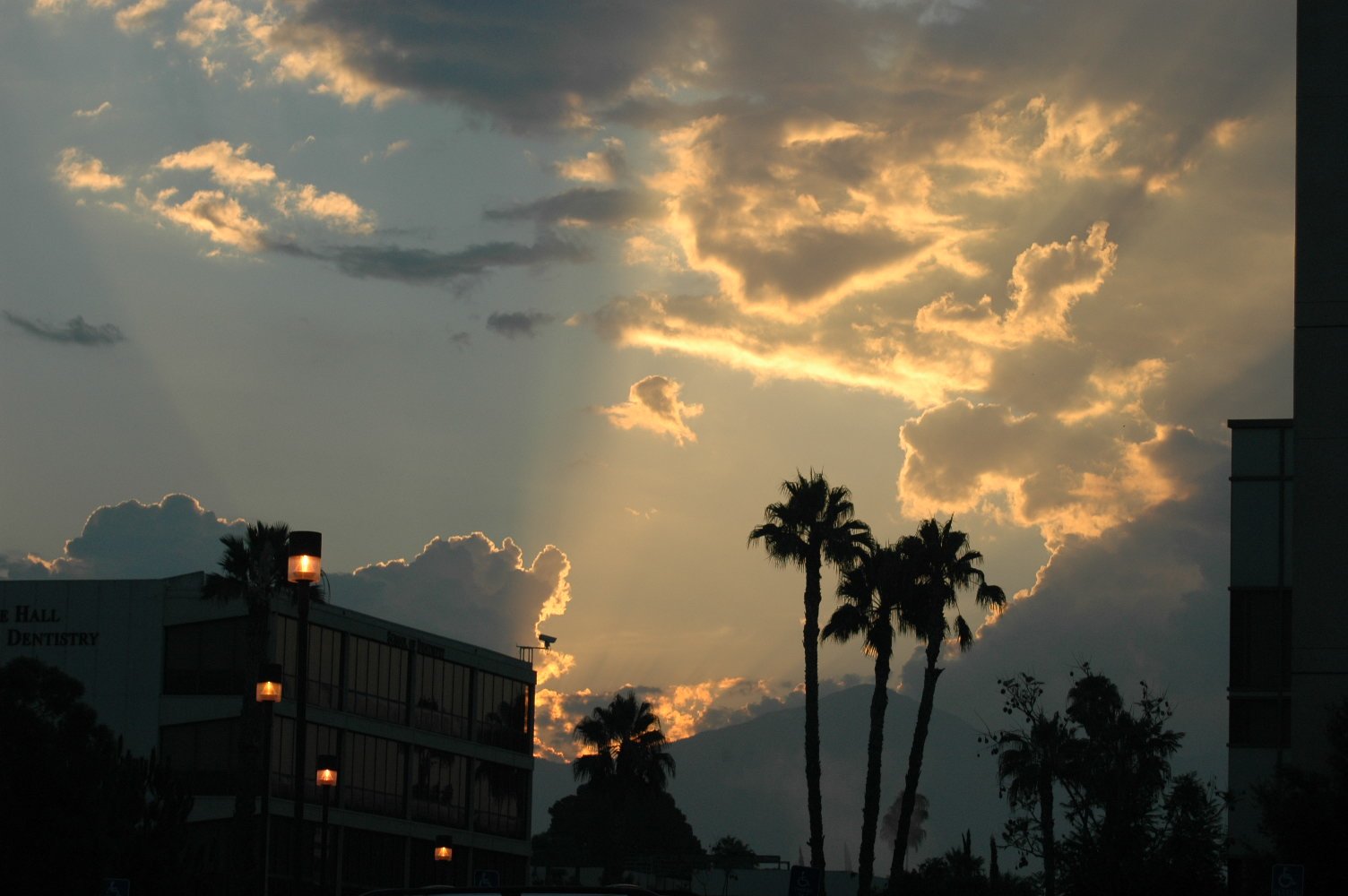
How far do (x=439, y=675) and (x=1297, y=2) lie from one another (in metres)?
54.2

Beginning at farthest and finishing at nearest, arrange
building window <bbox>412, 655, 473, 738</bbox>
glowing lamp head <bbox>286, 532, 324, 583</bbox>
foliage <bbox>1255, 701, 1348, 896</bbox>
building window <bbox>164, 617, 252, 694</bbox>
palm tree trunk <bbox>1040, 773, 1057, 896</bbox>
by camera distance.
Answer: building window <bbox>412, 655, 473, 738</bbox> → building window <bbox>164, 617, 252, 694</bbox> → palm tree trunk <bbox>1040, 773, 1057, 896</bbox> → foliage <bbox>1255, 701, 1348, 896</bbox> → glowing lamp head <bbox>286, 532, 324, 583</bbox>

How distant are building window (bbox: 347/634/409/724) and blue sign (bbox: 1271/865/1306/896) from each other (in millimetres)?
56891

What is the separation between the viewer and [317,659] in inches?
2968

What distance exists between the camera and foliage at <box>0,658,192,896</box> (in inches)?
1507

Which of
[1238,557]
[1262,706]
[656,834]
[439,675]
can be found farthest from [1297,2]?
[656,834]

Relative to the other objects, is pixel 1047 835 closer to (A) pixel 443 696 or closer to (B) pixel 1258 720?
(B) pixel 1258 720

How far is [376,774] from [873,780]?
79.0 feet

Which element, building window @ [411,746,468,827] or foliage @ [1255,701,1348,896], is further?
building window @ [411,746,468,827]

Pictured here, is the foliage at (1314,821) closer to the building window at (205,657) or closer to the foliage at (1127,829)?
the foliage at (1127,829)

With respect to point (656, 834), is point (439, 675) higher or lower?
higher

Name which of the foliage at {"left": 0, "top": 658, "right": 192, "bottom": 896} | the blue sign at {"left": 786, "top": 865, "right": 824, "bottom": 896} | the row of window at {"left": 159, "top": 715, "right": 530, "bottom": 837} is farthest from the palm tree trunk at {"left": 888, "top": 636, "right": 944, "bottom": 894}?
the blue sign at {"left": 786, "top": 865, "right": 824, "bottom": 896}

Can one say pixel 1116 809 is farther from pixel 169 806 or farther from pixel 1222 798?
pixel 169 806

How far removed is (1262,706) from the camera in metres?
45.4

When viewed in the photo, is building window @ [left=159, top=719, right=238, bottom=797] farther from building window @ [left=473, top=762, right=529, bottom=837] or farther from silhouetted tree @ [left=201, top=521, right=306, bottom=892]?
building window @ [left=473, top=762, right=529, bottom=837]
